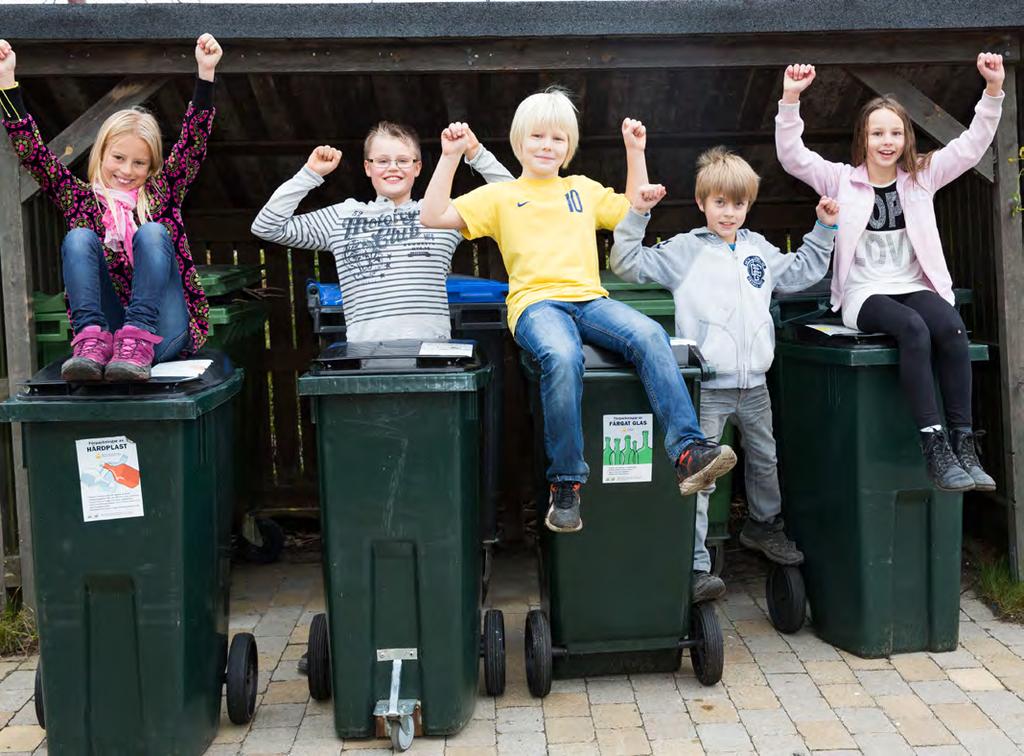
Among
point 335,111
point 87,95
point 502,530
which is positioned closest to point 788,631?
point 502,530

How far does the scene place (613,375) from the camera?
3393 mm

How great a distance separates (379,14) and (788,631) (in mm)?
2861

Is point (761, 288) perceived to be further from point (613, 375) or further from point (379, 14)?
point (379, 14)

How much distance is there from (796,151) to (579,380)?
1.39 m

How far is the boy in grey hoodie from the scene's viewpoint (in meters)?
3.85

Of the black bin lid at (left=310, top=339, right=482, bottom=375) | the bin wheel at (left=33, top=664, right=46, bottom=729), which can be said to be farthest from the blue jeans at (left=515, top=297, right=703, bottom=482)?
the bin wheel at (left=33, top=664, right=46, bottom=729)

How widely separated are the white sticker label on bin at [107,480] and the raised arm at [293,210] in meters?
1.14

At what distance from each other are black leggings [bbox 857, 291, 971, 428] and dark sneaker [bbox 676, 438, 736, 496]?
2.68ft

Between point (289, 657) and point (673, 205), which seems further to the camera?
point (673, 205)

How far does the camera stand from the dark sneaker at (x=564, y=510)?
332cm

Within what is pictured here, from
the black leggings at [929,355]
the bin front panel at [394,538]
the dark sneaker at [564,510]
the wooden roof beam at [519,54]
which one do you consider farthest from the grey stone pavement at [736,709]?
the wooden roof beam at [519,54]

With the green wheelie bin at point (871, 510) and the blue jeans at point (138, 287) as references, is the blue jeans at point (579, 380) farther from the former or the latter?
the blue jeans at point (138, 287)

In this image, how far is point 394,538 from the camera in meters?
3.19

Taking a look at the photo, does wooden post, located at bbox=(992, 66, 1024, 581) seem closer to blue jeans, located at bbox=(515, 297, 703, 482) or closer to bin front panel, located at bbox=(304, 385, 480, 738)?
blue jeans, located at bbox=(515, 297, 703, 482)
